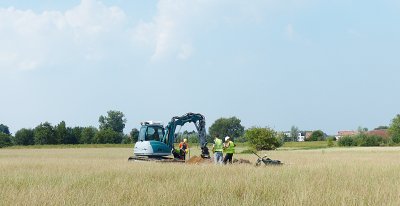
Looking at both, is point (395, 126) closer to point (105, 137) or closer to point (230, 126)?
point (105, 137)

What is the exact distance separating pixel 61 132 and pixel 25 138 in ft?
37.4

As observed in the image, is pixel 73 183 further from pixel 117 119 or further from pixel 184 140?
pixel 117 119

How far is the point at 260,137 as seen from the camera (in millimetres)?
54938

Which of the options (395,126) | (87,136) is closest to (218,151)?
(395,126)

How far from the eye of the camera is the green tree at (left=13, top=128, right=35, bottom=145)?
10238 cm

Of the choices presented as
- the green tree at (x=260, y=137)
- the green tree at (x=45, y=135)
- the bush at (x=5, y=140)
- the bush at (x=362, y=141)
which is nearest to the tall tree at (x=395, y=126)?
the bush at (x=362, y=141)

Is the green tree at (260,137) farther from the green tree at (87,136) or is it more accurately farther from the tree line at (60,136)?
the green tree at (87,136)

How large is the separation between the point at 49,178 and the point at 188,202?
583 cm

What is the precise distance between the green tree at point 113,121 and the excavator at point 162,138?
110 meters

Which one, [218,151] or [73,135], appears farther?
[73,135]

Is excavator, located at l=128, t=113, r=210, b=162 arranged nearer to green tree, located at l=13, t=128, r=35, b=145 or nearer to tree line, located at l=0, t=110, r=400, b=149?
tree line, located at l=0, t=110, r=400, b=149

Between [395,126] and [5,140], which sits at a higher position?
[395,126]

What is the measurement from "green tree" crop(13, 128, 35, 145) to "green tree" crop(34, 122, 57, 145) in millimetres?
6918

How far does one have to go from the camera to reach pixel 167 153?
23.5 metres
